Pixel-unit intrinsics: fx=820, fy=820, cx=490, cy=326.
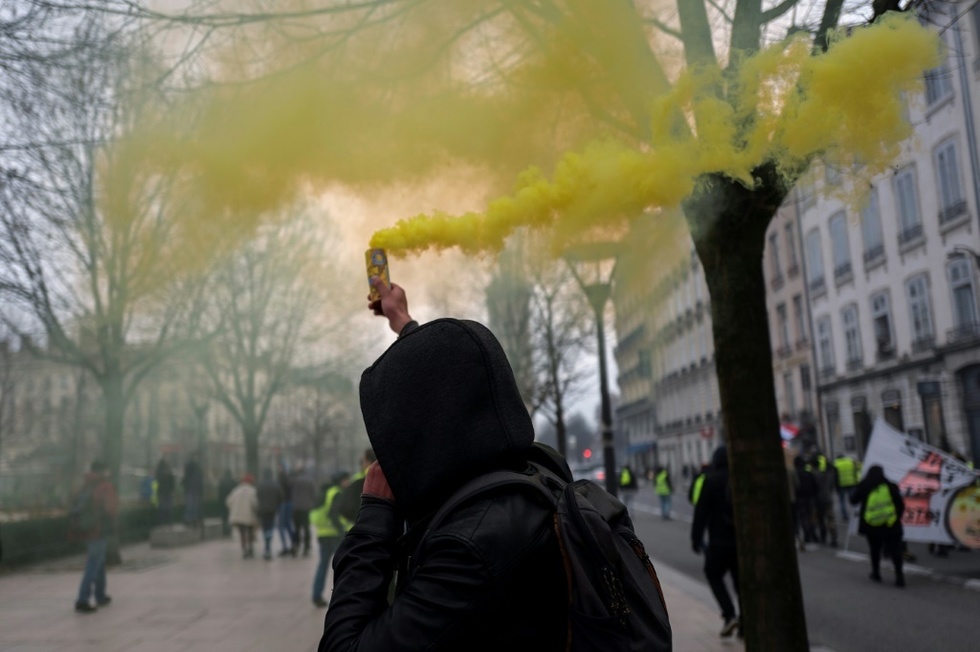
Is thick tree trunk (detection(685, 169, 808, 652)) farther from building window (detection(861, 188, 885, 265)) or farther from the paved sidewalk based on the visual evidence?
building window (detection(861, 188, 885, 265))

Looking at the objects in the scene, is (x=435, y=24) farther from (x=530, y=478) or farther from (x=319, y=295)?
(x=319, y=295)

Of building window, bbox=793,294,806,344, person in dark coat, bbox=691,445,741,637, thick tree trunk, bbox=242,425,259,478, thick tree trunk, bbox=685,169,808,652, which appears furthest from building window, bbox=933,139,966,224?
thick tree trunk, bbox=242,425,259,478

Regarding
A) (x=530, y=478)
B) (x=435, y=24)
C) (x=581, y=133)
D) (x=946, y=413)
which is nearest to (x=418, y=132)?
(x=435, y=24)

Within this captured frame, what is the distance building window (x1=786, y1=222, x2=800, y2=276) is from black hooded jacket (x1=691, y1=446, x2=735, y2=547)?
97.0 ft

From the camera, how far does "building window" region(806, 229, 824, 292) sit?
3319cm

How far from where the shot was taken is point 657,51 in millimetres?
5512

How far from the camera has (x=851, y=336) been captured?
31.1m

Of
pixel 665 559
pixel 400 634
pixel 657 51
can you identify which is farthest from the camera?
pixel 665 559

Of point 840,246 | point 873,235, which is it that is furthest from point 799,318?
point 873,235

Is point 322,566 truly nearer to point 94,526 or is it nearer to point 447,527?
point 94,526

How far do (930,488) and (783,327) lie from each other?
90.3ft

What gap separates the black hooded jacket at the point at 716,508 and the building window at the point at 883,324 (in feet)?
74.8

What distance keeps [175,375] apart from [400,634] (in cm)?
2038

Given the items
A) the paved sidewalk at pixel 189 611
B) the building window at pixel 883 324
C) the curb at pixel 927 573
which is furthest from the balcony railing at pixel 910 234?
the paved sidewalk at pixel 189 611
